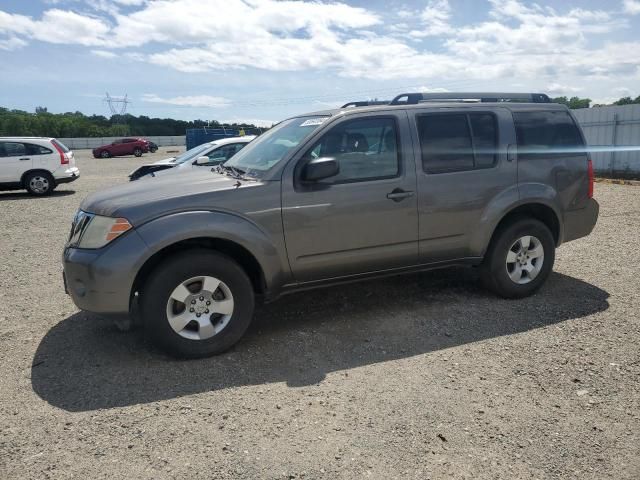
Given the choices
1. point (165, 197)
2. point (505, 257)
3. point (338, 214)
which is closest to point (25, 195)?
point (165, 197)

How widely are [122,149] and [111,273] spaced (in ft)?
136

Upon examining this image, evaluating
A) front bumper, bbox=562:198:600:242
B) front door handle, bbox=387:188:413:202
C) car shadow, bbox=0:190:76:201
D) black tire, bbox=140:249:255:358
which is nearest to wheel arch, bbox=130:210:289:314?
black tire, bbox=140:249:255:358

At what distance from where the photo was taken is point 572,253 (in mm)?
6945

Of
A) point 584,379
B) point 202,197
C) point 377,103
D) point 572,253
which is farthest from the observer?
point 572,253

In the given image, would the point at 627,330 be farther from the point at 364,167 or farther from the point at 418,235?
the point at 364,167

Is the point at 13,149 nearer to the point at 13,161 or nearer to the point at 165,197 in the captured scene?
the point at 13,161

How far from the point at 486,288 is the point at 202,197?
3.01 meters

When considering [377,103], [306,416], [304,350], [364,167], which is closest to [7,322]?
[304,350]

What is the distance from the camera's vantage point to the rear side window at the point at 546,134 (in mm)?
5055

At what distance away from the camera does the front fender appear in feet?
12.3

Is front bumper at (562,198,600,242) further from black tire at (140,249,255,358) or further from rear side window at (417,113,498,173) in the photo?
black tire at (140,249,255,358)

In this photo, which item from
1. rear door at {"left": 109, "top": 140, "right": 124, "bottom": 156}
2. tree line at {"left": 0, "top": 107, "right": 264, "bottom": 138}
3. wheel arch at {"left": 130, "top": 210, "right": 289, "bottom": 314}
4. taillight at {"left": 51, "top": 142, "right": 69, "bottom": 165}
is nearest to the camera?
wheel arch at {"left": 130, "top": 210, "right": 289, "bottom": 314}

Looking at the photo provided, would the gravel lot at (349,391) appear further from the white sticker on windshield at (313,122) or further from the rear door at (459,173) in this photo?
the white sticker on windshield at (313,122)

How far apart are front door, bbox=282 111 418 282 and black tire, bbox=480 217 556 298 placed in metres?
0.88
